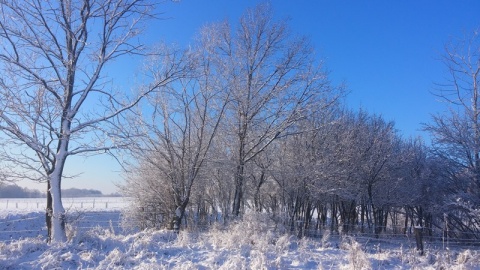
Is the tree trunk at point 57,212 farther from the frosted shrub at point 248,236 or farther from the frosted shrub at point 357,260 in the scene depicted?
the frosted shrub at point 357,260

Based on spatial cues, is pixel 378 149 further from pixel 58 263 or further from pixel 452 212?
pixel 58 263

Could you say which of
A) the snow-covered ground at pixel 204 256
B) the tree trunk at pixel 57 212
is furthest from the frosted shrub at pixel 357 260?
the tree trunk at pixel 57 212

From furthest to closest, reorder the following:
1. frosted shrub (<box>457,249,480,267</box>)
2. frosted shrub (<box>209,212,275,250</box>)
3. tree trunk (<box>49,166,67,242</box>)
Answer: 1. tree trunk (<box>49,166,67,242</box>)
2. frosted shrub (<box>209,212,275,250</box>)
3. frosted shrub (<box>457,249,480,267</box>)

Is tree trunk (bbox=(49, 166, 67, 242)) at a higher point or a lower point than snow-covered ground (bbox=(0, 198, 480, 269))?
higher

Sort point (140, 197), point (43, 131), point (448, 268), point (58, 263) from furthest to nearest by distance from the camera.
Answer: point (140, 197)
point (43, 131)
point (448, 268)
point (58, 263)

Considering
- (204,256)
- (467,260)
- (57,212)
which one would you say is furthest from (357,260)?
(57,212)

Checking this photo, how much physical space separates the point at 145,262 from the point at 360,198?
22775mm

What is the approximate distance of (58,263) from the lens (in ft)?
24.4

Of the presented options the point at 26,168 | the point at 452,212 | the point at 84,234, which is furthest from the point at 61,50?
the point at 452,212

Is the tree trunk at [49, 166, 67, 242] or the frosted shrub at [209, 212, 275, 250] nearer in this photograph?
the frosted shrub at [209, 212, 275, 250]

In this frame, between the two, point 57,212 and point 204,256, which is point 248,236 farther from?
point 57,212

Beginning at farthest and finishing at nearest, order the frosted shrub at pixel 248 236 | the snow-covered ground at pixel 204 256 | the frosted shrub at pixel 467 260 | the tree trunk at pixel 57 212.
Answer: the tree trunk at pixel 57 212
the frosted shrub at pixel 248 236
the frosted shrub at pixel 467 260
the snow-covered ground at pixel 204 256

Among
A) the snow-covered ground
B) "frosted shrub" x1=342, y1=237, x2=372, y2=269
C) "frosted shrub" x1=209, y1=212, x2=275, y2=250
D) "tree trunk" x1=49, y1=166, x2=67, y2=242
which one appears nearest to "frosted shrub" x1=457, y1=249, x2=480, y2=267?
the snow-covered ground

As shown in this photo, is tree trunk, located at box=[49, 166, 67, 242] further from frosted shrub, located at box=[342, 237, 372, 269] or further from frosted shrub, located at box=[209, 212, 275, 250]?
frosted shrub, located at box=[342, 237, 372, 269]
